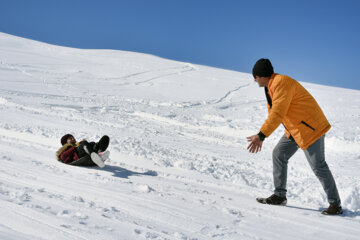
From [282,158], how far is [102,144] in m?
2.40

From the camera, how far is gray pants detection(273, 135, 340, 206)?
3.44 m

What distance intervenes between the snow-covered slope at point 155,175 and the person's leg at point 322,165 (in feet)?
0.80

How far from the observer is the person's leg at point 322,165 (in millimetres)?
3424

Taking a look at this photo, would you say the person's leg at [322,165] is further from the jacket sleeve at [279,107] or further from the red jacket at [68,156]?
the red jacket at [68,156]

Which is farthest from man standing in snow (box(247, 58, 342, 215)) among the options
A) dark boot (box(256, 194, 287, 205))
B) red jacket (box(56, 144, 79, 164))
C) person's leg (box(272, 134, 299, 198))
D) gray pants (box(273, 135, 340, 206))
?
red jacket (box(56, 144, 79, 164))

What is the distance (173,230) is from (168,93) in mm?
13484

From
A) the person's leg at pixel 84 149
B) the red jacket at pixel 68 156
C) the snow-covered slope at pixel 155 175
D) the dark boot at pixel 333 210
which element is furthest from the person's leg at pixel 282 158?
the red jacket at pixel 68 156

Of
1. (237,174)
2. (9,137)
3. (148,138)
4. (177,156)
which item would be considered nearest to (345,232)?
(237,174)

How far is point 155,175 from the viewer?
A: 4.73m

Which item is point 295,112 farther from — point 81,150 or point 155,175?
point 81,150

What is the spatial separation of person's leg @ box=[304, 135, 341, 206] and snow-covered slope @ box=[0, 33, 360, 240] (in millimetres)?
244

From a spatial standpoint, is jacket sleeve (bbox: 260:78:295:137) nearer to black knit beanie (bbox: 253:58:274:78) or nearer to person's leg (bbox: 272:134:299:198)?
black knit beanie (bbox: 253:58:274:78)

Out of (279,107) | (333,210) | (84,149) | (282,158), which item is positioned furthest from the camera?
(84,149)

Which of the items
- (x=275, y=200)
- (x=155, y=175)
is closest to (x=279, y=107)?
(x=275, y=200)
